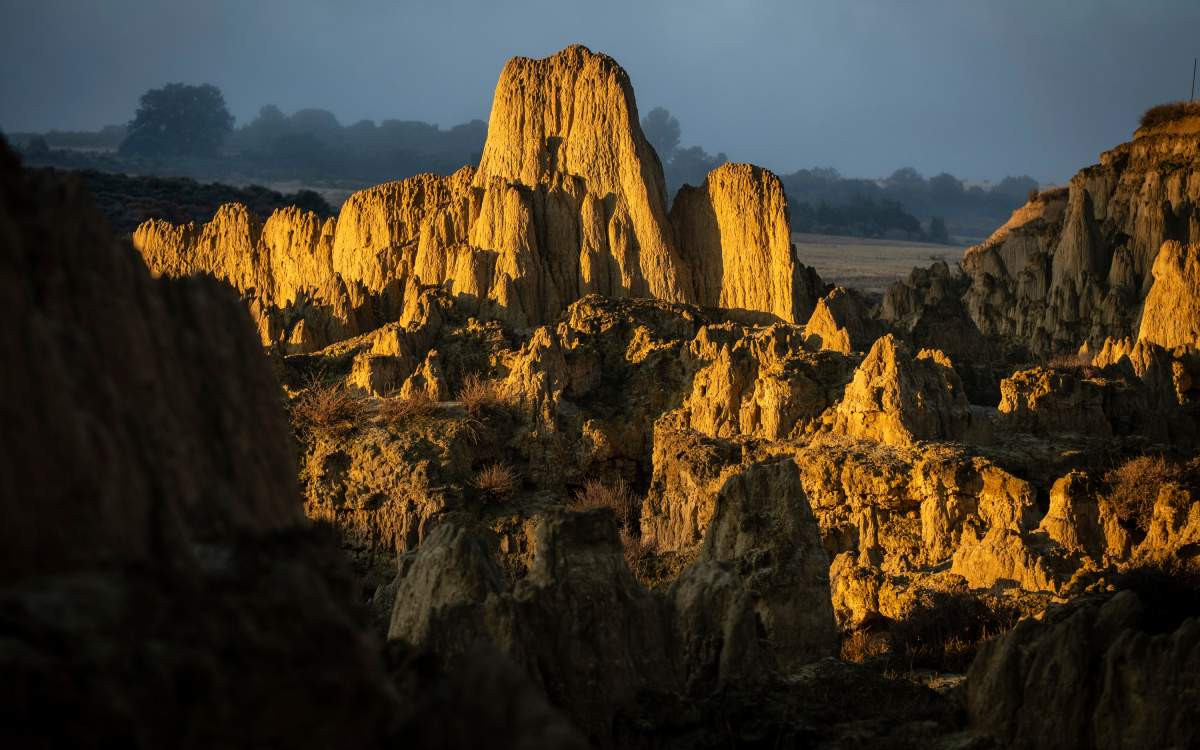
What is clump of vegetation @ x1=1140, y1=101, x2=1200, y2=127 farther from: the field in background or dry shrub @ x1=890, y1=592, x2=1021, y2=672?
dry shrub @ x1=890, y1=592, x2=1021, y2=672

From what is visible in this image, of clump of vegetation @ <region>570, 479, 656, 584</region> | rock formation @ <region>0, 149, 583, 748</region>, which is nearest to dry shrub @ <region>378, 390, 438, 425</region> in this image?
clump of vegetation @ <region>570, 479, 656, 584</region>

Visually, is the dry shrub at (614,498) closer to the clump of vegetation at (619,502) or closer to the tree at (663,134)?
the clump of vegetation at (619,502)

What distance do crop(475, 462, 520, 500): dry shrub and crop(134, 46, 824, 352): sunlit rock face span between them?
645 cm

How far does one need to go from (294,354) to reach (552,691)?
73.0 ft

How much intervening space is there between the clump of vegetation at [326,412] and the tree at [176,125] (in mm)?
127412

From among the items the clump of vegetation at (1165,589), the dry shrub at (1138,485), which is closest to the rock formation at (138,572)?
the clump of vegetation at (1165,589)

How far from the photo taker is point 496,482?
2711 centimetres

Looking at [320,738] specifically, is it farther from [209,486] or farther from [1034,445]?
[1034,445]

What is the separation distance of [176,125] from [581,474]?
136 m

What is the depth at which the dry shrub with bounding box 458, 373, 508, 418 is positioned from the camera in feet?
93.7

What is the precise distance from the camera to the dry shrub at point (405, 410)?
2820 centimetres

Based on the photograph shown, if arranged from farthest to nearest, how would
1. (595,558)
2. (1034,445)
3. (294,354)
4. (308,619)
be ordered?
(294,354) → (1034,445) → (595,558) → (308,619)

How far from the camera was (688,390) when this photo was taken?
1176 inches

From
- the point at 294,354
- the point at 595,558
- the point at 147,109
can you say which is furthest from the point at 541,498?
the point at 147,109
